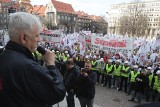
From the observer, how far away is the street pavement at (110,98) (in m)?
9.56

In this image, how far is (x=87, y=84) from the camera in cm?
599

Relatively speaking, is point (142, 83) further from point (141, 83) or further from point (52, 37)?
point (52, 37)

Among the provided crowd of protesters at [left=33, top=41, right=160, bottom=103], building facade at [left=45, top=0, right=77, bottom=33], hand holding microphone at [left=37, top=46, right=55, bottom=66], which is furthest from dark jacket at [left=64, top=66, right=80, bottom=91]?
building facade at [left=45, top=0, right=77, bottom=33]

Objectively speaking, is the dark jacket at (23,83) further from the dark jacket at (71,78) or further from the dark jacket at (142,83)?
the dark jacket at (142,83)

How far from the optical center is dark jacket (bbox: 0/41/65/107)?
1.65 meters

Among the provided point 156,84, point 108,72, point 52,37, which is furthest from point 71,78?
point 52,37

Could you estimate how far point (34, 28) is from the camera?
1810mm

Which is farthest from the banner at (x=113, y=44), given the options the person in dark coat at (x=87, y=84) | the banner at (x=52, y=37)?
the person in dark coat at (x=87, y=84)

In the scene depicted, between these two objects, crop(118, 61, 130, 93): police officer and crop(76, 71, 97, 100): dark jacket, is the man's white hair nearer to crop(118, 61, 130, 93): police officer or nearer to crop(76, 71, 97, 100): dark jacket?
crop(76, 71, 97, 100): dark jacket

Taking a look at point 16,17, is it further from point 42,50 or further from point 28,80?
point 28,80

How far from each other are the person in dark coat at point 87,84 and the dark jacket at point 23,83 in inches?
167

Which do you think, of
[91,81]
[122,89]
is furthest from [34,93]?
[122,89]

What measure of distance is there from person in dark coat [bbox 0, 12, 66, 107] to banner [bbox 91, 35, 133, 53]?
455 inches

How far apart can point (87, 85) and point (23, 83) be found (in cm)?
444
